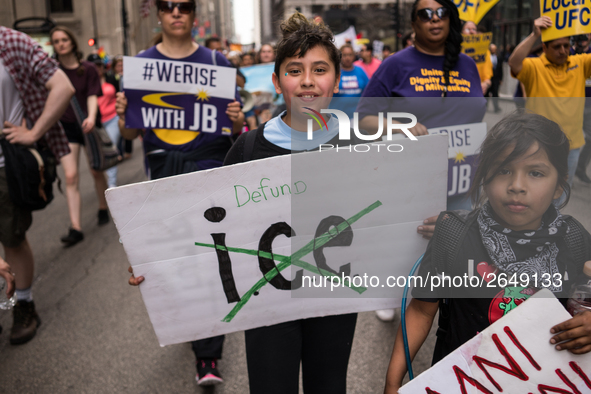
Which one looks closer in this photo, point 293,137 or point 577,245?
point 577,245

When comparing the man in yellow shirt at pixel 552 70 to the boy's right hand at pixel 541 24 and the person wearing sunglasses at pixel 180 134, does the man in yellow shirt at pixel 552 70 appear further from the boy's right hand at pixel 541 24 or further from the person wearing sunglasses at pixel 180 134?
the person wearing sunglasses at pixel 180 134

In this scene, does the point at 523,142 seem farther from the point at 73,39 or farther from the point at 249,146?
the point at 73,39

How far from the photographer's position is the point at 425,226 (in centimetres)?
193

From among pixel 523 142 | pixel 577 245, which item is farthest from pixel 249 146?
pixel 577 245

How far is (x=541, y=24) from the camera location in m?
3.38

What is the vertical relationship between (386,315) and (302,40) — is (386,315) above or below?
below

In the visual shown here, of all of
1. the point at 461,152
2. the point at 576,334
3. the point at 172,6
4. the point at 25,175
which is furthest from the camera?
the point at 25,175

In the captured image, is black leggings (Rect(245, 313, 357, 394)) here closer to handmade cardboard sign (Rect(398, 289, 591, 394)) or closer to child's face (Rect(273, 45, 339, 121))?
handmade cardboard sign (Rect(398, 289, 591, 394))

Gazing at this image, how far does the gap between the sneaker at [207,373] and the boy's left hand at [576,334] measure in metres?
1.99

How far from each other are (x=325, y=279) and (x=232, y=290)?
35 centimetres

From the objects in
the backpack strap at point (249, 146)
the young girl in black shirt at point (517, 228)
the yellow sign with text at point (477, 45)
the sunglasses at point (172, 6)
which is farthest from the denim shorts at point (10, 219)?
the yellow sign with text at point (477, 45)

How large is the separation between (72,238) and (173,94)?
123 inches

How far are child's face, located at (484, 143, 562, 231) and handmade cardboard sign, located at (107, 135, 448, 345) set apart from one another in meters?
0.38

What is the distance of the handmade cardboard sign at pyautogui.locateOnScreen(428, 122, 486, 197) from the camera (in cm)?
268
